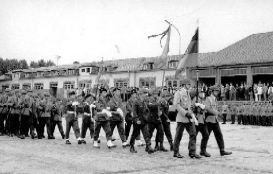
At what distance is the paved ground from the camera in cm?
875

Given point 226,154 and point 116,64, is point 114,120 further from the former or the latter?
point 116,64

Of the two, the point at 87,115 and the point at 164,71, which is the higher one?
the point at 164,71

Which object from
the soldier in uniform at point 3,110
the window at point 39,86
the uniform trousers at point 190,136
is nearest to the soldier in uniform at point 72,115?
the soldier in uniform at point 3,110

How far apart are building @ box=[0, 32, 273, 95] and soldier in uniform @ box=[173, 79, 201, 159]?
491cm

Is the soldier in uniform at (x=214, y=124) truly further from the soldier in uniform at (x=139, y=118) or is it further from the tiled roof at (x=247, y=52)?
the tiled roof at (x=247, y=52)

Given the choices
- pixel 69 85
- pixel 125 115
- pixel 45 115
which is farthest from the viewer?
pixel 69 85

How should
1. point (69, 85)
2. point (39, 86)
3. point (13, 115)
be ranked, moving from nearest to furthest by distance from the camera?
1. point (13, 115)
2. point (69, 85)
3. point (39, 86)

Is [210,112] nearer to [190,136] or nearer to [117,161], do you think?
[190,136]

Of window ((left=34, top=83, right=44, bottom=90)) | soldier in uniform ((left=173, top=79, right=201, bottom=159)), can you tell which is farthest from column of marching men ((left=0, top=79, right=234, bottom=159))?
window ((left=34, top=83, right=44, bottom=90))

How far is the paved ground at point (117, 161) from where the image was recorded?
8750 millimetres

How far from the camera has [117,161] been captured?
10.0 metres

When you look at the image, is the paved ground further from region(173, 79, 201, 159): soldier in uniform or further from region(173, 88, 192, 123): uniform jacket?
region(173, 88, 192, 123): uniform jacket

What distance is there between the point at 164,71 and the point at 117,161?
6.20 m

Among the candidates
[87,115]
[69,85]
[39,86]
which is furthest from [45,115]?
[39,86]
